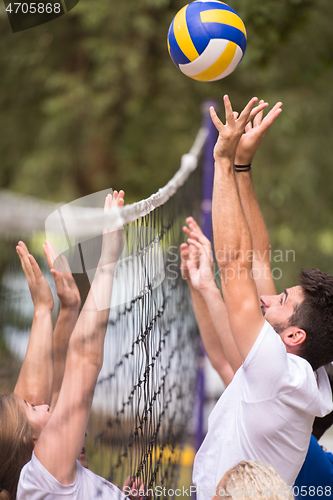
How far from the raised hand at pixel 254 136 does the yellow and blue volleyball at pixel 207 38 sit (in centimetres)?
47

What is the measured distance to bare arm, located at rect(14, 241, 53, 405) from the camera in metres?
1.29

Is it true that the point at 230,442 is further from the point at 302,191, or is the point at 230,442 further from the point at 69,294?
the point at 302,191

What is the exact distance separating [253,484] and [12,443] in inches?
25.3

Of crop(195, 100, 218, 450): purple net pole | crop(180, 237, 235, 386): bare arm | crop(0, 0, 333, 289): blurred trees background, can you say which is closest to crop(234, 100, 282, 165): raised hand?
crop(180, 237, 235, 386): bare arm

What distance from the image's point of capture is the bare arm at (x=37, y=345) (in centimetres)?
129

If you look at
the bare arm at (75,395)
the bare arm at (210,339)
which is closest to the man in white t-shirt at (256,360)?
the bare arm at (75,395)

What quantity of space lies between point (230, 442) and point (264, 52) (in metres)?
4.15

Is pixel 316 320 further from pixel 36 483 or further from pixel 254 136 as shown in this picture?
pixel 36 483

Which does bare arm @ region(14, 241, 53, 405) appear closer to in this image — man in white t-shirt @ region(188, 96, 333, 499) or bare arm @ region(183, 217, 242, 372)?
man in white t-shirt @ region(188, 96, 333, 499)

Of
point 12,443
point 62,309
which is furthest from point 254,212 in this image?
point 12,443

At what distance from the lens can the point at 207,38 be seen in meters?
2.28

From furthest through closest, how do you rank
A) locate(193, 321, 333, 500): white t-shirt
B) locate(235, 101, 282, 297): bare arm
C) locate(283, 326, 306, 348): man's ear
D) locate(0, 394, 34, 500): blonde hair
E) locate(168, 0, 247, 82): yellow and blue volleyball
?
locate(168, 0, 247, 82): yellow and blue volleyball → locate(235, 101, 282, 297): bare arm → locate(283, 326, 306, 348): man's ear → locate(193, 321, 333, 500): white t-shirt → locate(0, 394, 34, 500): blonde hair

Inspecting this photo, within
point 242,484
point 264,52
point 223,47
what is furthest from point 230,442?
point 264,52

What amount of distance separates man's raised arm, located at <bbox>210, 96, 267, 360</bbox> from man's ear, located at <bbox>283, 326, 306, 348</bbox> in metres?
0.22
